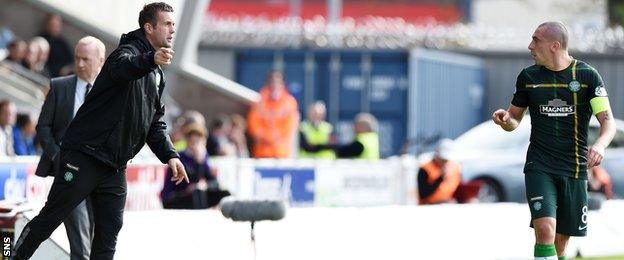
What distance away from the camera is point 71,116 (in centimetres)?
1045

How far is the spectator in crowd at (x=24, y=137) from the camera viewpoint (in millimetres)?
17703

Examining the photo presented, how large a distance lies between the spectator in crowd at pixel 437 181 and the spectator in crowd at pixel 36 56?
512 centimetres

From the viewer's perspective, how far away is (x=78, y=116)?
916cm

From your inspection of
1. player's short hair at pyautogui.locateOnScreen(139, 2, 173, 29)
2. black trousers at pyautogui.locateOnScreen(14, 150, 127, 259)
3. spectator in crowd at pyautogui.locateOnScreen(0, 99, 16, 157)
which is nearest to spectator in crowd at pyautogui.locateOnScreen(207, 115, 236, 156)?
spectator in crowd at pyautogui.locateOnScreen(0, 99, 16, 157)

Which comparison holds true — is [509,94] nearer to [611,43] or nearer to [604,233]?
[611,43]

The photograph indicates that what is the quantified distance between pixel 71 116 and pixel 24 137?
7755 millimetres

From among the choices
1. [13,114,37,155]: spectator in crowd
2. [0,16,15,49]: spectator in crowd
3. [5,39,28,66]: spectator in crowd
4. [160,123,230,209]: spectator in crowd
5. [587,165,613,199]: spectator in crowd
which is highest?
[0,16,15,49]: spectator in crowd

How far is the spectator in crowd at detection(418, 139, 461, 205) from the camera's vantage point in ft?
65.9

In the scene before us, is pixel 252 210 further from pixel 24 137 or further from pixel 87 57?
pixel 24 137

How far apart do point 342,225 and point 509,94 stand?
69.0 feet

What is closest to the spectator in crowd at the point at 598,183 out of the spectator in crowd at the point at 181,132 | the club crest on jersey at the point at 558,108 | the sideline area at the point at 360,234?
the spectator in crowd at the point at 181,132

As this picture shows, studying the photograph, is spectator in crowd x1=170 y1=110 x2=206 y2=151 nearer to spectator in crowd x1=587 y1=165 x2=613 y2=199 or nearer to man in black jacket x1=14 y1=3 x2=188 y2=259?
spectator in crowd x1=587 y1=165 x2=613 y2=199

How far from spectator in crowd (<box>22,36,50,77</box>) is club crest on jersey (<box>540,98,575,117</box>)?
11.7m

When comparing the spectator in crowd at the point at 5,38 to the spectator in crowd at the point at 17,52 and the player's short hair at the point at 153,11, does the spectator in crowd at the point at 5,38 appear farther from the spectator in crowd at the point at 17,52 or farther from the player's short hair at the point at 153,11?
the player's short hair at the point at 153,11
